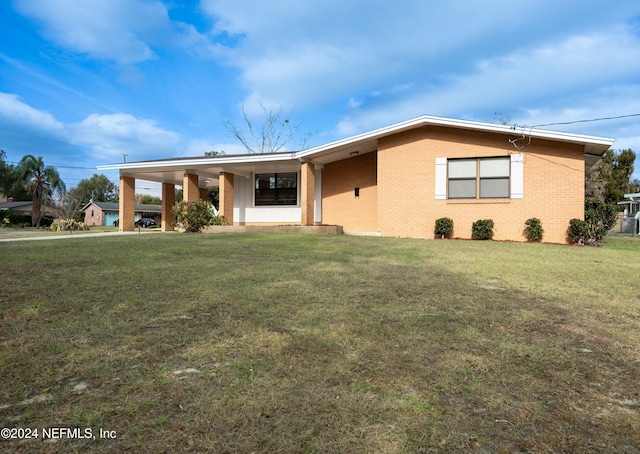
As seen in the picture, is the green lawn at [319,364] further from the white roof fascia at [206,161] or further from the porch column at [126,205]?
the porch column at [126,205]

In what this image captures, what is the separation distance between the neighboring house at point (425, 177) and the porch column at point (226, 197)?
0.05 metres

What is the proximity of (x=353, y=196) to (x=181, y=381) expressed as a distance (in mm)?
15639

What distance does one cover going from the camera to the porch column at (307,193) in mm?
16469

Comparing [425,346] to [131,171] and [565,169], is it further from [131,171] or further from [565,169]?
[131,171]

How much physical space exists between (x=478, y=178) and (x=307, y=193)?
693 cm

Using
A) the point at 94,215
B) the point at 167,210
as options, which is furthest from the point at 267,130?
the point at 94,215

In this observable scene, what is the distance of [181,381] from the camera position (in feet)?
7.76

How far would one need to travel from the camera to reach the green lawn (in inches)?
73.5

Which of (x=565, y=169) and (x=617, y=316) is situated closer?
(x=617, y=316)

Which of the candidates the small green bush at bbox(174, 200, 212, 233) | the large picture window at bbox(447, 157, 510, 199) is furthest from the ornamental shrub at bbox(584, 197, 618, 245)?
the small green bush at bbox(174, 200, 212, 233)

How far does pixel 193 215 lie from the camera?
16062 millimetres

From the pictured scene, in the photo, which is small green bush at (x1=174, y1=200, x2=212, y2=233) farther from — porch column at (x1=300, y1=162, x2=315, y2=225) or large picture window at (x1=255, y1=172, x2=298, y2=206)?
porch column at (x1=300, y1=162, x2=315, y2=225)

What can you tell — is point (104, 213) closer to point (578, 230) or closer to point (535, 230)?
point (535, 230)

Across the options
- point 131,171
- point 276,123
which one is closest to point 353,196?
point 131,171
